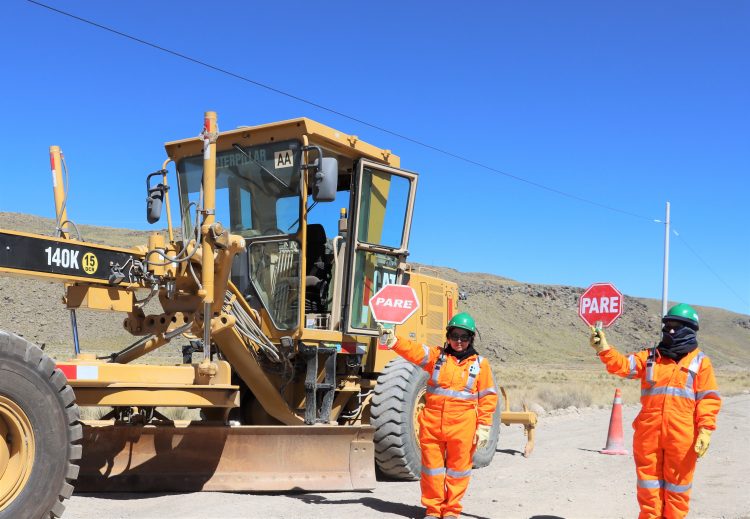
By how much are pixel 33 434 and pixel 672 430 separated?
4285 mm

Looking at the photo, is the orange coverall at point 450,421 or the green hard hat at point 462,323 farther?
the green hard hat at point 462,323

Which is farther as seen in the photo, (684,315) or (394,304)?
(394,304)

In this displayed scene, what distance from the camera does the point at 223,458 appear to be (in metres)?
7.54

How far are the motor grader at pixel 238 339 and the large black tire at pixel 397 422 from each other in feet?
0.06

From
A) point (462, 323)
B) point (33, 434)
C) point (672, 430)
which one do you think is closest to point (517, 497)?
point (462, 323)

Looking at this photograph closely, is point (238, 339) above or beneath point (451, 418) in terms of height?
above

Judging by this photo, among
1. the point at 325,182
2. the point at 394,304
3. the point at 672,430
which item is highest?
the point at 325,182

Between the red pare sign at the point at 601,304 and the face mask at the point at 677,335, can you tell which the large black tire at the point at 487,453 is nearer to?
the red pare sign at the point at 601,304

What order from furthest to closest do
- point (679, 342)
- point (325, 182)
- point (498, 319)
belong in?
point (498, 319)
point (325, 182)
point (679, 342)

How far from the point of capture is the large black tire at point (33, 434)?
5246 millimetres

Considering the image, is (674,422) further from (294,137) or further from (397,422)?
(294,137)

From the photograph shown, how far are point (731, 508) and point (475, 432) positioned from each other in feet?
8.95

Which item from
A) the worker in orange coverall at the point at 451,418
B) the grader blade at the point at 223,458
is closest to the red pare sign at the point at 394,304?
the worker in orange coverall at the point at 451,418

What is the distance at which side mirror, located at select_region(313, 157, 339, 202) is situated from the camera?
759 centimetres
